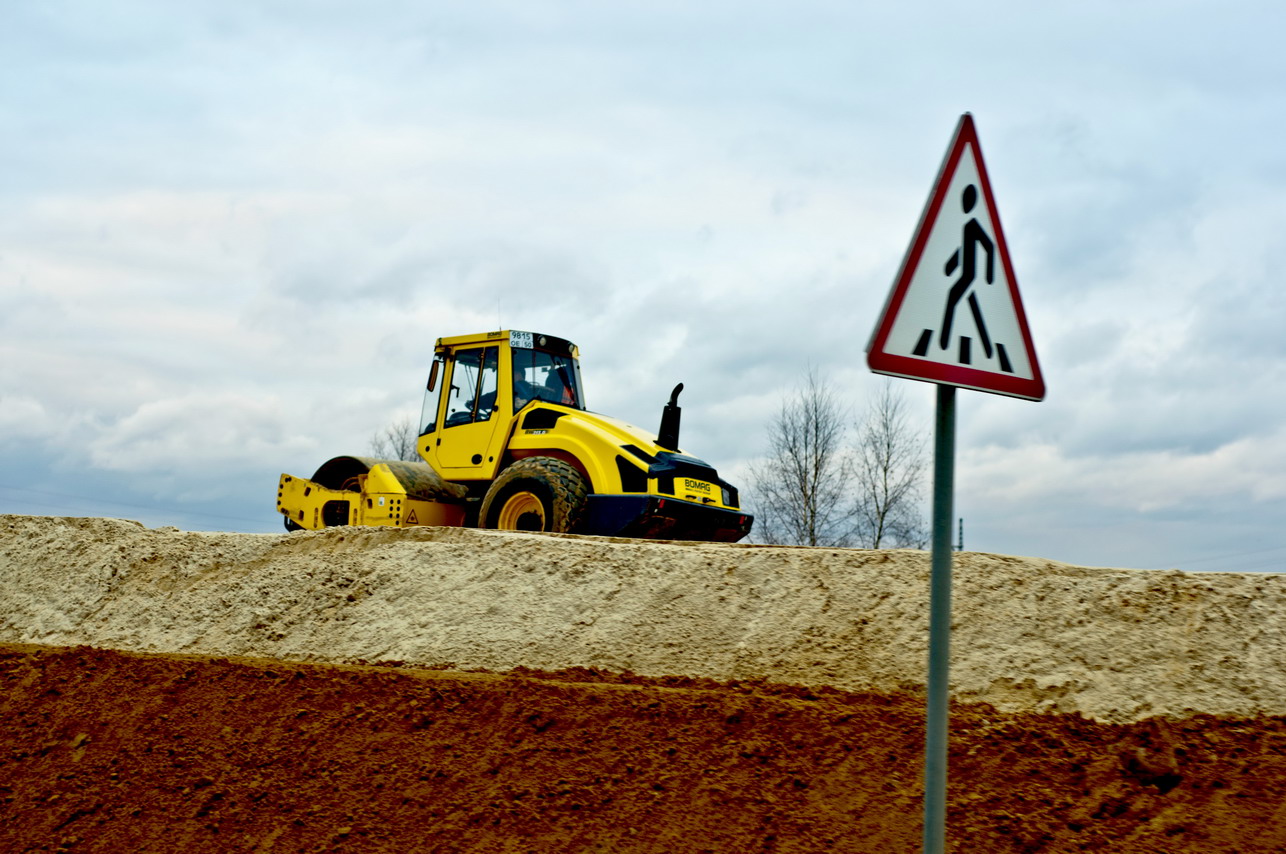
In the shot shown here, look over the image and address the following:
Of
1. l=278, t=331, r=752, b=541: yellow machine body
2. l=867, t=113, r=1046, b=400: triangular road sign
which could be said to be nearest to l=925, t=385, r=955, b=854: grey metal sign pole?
l=867, t=113, r=1046, b=400: triangular road sign

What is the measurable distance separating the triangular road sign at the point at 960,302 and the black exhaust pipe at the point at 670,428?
9.84 meters

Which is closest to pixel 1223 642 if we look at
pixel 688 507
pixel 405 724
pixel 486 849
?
pixel 486 849

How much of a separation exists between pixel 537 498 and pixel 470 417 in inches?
72.8

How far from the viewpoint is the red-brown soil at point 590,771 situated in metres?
5.24

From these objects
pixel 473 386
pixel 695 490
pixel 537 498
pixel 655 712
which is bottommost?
pixel 655 712

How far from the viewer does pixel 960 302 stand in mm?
3373

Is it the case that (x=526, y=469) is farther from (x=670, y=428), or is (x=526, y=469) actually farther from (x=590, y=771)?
(x=590, y=771)

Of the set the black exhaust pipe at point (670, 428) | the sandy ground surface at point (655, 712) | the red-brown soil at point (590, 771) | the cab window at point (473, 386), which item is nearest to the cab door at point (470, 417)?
the cab window at point (473, 386)

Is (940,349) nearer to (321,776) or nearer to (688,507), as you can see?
(321,776)

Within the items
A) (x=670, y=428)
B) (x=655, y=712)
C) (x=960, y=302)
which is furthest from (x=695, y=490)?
(x=960, y=302)

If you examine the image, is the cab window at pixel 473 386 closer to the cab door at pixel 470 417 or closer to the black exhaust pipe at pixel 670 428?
the cab door at pixel 470 417

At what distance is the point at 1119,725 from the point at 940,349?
3.58m

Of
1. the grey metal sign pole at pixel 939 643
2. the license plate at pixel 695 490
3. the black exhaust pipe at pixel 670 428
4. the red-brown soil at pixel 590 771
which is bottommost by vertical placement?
the red-brown soil at pixel 590 771

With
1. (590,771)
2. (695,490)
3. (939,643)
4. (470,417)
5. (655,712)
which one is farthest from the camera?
(470,417)
